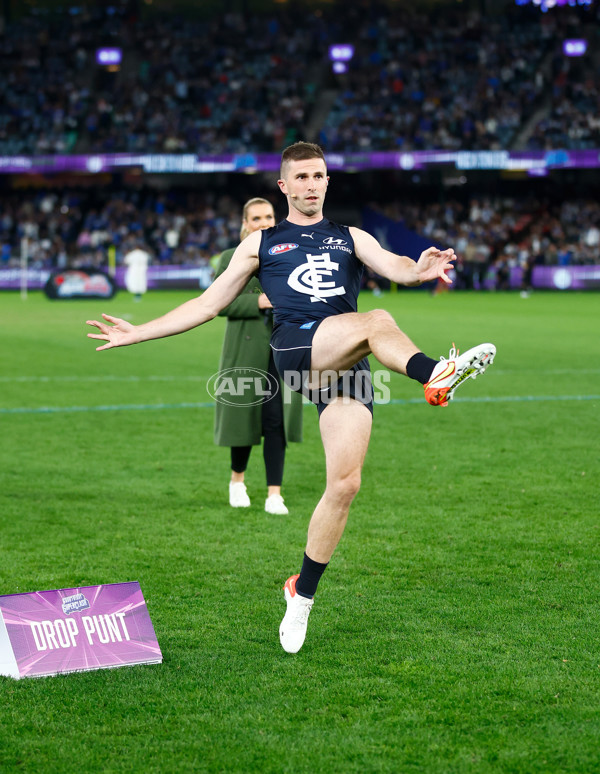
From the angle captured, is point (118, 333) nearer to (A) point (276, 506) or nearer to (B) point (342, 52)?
(A) point (276, 506)

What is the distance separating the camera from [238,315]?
6.84 meters

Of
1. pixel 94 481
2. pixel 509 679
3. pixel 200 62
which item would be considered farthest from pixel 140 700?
pixel 200 62

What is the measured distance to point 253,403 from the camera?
6844 mm

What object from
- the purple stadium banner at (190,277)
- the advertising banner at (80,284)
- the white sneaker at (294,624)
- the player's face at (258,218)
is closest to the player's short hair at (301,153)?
the white sneaker at (294,624)

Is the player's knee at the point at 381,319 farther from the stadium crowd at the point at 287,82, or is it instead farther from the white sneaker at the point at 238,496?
the stadium crowd at the point at 287,82

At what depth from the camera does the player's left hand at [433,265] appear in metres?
4.07

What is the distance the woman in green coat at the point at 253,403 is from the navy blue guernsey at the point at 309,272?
7.18ft

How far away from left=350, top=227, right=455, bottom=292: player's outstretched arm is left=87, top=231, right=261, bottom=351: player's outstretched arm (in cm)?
50

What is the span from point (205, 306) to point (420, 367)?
1.23 metres

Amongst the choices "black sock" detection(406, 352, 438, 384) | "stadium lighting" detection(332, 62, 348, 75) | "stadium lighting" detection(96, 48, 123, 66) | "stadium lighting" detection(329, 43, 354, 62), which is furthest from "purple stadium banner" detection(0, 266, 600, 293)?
"black sock" detection(406, 352, 438, 384)

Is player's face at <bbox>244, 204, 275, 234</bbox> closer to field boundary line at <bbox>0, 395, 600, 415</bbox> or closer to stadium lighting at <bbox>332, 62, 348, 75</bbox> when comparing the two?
field boundary line at <bbox>0, 395, 600, 415</bbox>

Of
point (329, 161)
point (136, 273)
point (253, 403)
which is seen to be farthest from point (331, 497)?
point (329, 161)

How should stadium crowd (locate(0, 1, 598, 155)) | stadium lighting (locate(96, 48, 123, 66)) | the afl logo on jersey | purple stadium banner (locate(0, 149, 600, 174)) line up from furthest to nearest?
stadium lighting (locate(96, 48, 123, 66)) < stadium crowd (locate(0, 1, 598, 155)) < purple stadium banner (locate(0, 149, 600, 174)) < the afl logo on jersey

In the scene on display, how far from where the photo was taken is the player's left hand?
4.07m
